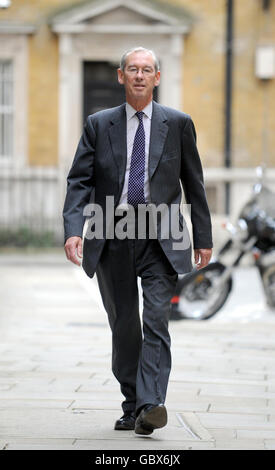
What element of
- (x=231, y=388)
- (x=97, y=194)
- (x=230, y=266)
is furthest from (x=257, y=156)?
(x=97, y=194)

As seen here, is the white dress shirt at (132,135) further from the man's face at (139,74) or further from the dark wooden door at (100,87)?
the dark wooden door at (100,87)

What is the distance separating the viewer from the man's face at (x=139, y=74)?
509 centimetres

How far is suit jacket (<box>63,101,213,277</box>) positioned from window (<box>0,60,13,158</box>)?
15.0 meters

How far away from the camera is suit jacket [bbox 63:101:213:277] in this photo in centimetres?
514

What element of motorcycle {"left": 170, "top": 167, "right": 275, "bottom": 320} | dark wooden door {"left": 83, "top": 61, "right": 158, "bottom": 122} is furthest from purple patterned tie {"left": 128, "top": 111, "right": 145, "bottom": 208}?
dark wooden door {"left": 83, "top": 61, "right": 158, "bottom": 122}

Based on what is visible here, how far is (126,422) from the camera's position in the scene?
522 centimetres

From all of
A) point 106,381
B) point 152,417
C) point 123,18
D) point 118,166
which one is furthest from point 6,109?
point 152,417

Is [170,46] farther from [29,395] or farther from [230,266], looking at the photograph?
[29,395]

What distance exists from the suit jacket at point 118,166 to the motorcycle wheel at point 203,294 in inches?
185

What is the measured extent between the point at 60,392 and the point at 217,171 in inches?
536

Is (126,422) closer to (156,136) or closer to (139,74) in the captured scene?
(156,136)

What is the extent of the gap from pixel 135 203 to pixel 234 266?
5.01 metres

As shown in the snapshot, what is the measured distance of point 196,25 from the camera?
19750mm

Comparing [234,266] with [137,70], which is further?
[234,266]
